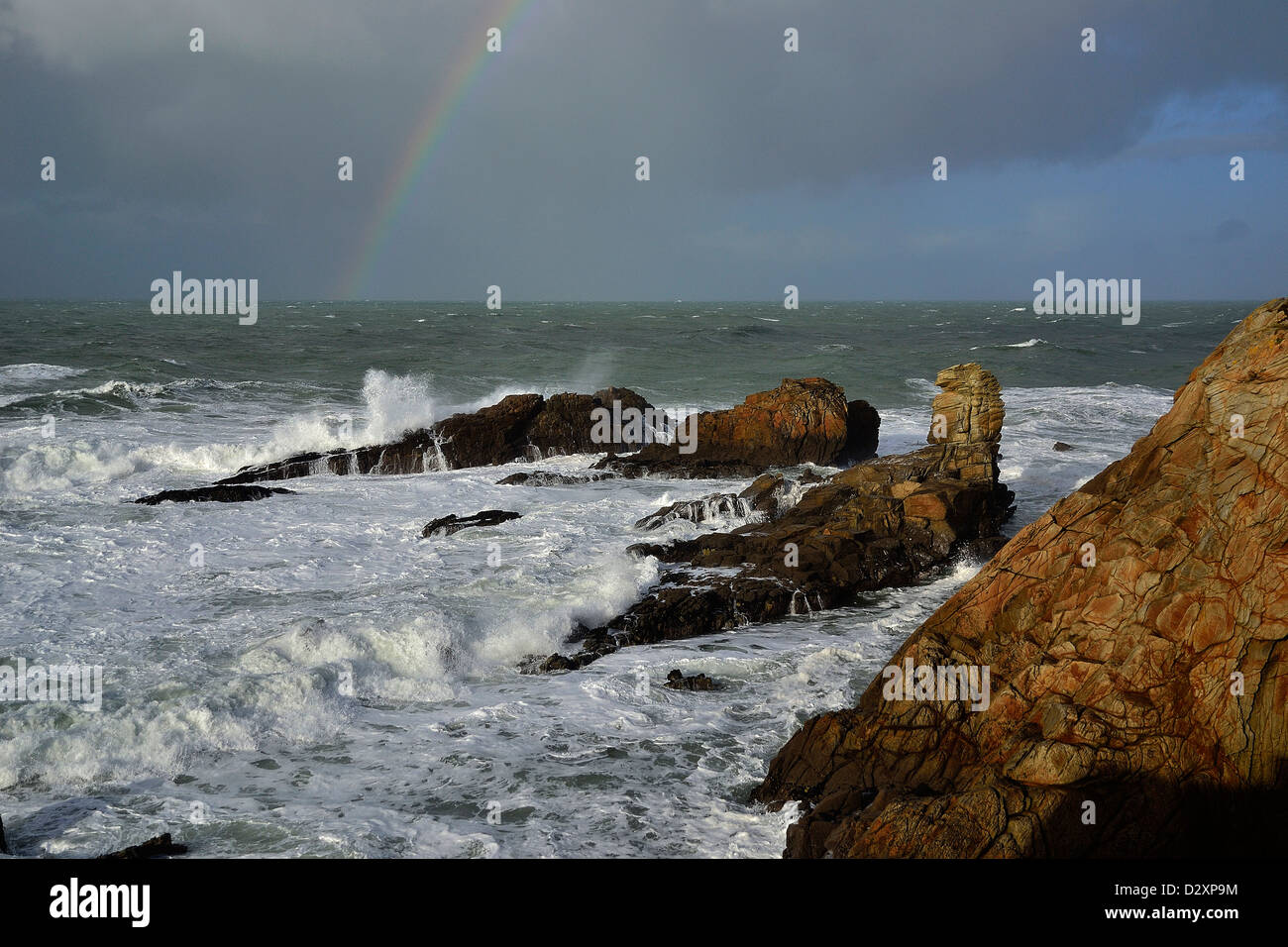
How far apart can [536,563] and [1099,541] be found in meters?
8.47

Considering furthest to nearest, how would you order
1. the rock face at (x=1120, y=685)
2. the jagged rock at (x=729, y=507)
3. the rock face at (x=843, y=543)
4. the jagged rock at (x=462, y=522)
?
the jagged rock at (x=729, y=507), the jagged rock at (x=462, y=522), the rock face at (x=843, y=543), the rock face at (x=1120, y=685)

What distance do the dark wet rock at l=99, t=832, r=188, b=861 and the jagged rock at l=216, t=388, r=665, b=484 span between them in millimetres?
15134

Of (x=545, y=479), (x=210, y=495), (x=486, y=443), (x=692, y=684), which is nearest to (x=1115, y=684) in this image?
(x=692, y=684)

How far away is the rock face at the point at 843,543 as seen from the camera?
38.0 feet

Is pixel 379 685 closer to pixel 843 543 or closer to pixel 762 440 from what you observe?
pixel 843 543

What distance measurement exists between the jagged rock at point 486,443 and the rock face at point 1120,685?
15.8 metres

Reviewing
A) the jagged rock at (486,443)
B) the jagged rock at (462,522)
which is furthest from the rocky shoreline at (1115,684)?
the jagged rock at (486,443)

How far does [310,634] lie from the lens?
34.2 ft

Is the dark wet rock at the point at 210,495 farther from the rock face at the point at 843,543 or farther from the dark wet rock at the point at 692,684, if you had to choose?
the dark wet rock at the point at 692,684

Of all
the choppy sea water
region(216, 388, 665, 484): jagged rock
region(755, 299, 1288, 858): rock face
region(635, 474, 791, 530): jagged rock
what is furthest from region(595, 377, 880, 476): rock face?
region(755, 299, 1288, 858): rock face

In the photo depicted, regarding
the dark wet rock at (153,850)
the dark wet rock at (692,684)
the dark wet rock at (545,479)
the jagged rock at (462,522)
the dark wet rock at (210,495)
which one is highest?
the dark wet rock at (545,479)

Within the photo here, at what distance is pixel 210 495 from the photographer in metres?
17.7

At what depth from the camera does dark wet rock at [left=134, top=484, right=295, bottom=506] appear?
1755 cm

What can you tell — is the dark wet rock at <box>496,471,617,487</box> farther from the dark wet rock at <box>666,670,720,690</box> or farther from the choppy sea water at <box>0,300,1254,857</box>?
the dark wet rock at <box>666,670,720,690</box>
